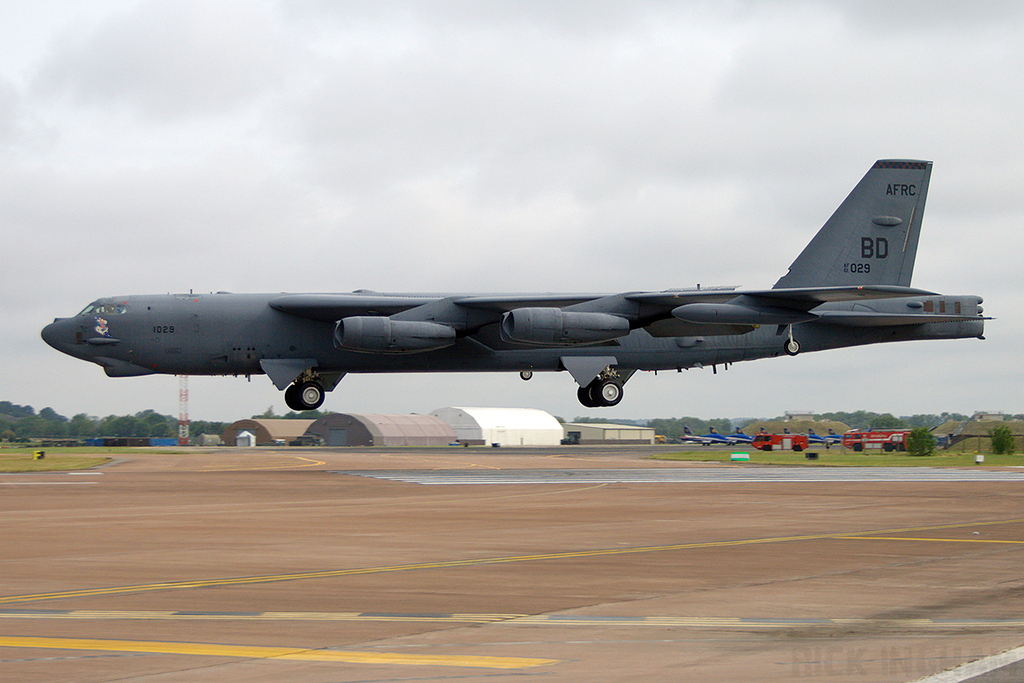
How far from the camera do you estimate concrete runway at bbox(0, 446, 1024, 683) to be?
6.79m

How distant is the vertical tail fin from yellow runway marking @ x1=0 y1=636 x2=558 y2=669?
1693 inches

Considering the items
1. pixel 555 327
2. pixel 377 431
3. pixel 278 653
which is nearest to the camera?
pixel 278 653

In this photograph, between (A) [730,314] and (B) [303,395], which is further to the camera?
(B) [303,395]

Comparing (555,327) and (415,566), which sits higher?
(555,327)

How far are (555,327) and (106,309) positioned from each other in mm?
16603

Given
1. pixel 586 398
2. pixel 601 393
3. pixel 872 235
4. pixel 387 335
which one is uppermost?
pixel 872 235

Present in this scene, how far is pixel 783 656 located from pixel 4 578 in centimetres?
735

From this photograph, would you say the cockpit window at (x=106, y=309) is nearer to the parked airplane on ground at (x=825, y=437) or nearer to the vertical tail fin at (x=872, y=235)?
the vertical tail fin at (x=872, y=235)

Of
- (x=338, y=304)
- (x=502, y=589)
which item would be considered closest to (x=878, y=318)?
(x=338, y=304)

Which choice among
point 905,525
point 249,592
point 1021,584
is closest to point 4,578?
point 249,592

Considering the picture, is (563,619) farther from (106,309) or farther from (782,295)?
(106,309)

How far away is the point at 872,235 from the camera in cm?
4800

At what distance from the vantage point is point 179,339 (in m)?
39.6

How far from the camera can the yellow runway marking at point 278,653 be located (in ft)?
22.0
